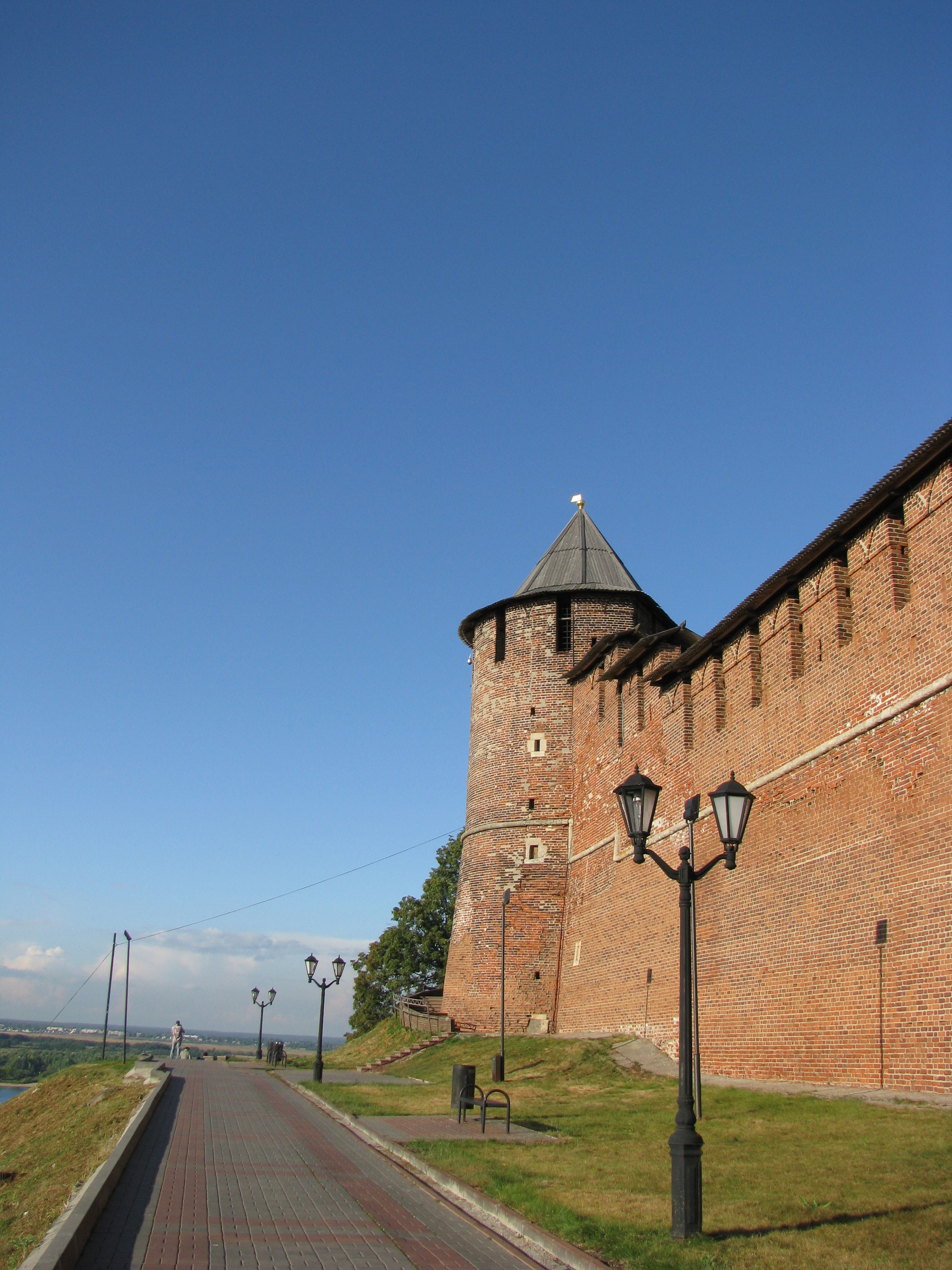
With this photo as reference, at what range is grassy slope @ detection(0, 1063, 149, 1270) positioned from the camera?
9.48 metres

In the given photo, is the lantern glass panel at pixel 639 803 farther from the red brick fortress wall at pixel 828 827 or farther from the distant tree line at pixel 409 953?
the distant tree line at pixel 409 953

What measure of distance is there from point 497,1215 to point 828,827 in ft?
28.5

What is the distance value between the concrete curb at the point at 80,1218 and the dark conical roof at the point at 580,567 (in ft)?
67.8

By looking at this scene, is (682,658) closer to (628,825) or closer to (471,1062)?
(471,1062)

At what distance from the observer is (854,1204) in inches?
285

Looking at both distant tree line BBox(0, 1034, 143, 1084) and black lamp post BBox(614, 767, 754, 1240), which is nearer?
black lamp post BBox(614, 767, 754, 1240)

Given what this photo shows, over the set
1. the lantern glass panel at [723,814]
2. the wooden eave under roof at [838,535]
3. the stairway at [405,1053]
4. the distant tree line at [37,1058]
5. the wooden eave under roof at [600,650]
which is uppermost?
the wooden eave under roof at [600,650]

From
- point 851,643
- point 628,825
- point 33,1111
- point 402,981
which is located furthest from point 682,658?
point 402,981

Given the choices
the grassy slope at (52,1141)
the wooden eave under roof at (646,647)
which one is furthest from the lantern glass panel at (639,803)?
the wooden eave under roof at (646,647)

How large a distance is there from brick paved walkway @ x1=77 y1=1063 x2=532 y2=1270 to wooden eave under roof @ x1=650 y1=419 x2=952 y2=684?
10.0 metres

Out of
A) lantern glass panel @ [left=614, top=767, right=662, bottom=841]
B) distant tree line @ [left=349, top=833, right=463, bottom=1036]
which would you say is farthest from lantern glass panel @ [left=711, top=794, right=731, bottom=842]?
distant tree line @ [left=349, top=833, right=463, bottom=1036]

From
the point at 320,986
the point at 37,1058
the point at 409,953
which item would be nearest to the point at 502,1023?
the point at 320,986

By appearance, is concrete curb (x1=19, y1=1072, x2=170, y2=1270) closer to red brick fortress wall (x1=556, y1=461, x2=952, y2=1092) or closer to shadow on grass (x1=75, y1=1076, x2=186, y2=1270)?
shadow on grass (x1=75, y1=1076, x2=186, y2=1270)

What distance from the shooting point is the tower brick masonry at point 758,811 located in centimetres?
1270
